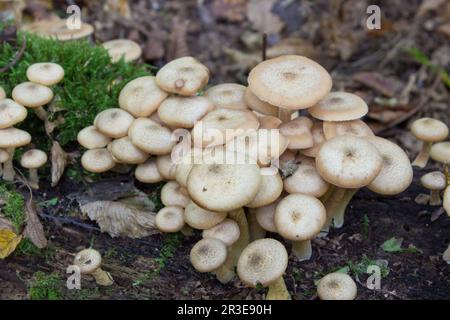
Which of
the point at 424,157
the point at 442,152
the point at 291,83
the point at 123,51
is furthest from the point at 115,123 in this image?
the point at 424,157

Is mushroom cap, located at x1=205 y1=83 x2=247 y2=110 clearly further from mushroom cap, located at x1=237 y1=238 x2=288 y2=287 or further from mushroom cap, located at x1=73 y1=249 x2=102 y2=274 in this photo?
mushroom cap, located at x1=73 y1=249 x2=102 y2=274

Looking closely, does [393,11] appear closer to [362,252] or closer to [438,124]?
[438,124]

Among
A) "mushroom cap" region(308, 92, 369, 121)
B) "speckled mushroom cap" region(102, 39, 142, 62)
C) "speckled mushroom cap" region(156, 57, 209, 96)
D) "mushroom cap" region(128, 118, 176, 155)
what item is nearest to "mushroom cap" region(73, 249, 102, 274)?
"mushroom cap" region(128, 118, 176, 155)

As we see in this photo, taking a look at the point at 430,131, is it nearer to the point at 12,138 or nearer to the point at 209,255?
the point at 209,255

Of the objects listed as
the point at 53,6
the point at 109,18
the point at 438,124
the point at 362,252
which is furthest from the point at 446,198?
the point at 53,6

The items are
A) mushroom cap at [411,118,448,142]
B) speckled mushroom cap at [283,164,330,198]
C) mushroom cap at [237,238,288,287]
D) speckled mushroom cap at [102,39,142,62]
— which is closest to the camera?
mushroom cap at [237,238,288,287]

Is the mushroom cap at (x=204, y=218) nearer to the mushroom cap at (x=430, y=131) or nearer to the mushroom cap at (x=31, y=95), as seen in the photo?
the mushroom cap at (x=31, y=95)

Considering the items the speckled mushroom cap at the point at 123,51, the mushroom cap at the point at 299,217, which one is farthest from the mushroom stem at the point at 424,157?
the speckled mushroom cap at the point at 123,51
